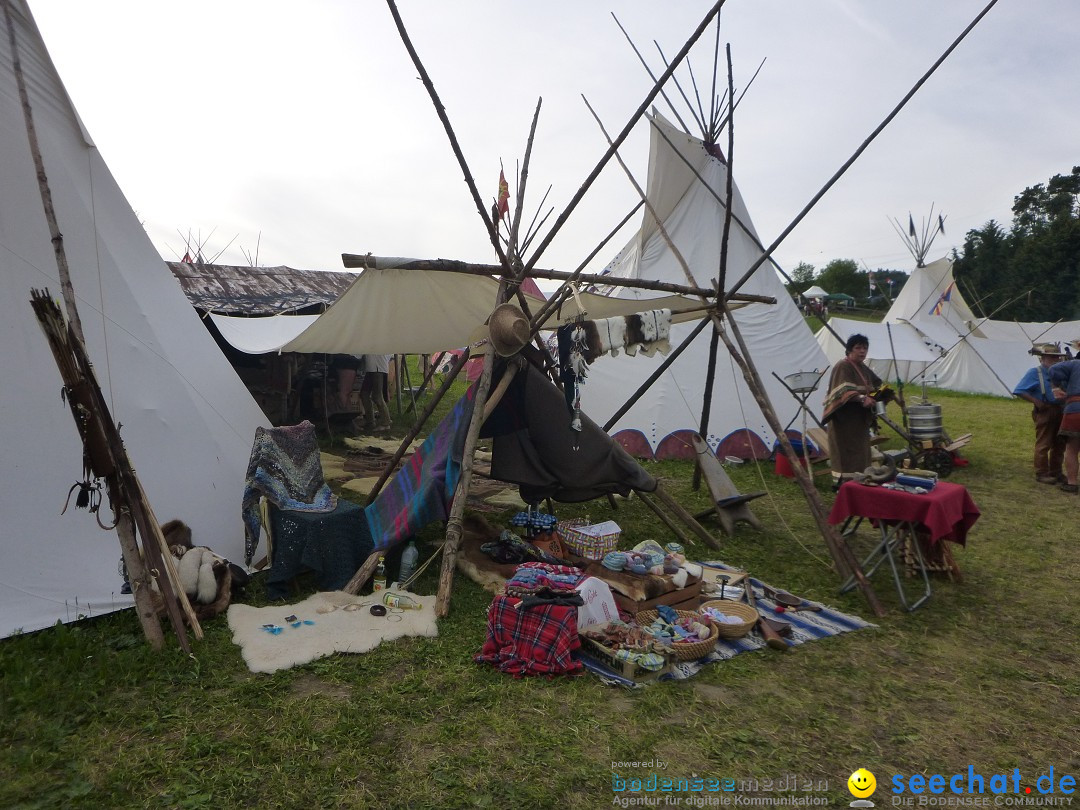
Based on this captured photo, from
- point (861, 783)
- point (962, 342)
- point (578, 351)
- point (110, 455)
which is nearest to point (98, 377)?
point (110, 455)

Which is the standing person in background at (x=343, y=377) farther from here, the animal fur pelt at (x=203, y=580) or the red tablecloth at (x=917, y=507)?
the red tablecloth at (x=917, y=507)

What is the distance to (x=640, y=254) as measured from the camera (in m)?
8.87

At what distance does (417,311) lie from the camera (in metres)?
6.13

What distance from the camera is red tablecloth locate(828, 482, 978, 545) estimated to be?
3992mm

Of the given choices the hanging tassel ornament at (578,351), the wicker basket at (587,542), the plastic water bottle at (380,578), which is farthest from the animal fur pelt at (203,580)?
the hanging tassel ornament at (578,351)

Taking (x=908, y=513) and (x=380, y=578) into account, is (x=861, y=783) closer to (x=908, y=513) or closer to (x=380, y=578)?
(x=908, y=513)

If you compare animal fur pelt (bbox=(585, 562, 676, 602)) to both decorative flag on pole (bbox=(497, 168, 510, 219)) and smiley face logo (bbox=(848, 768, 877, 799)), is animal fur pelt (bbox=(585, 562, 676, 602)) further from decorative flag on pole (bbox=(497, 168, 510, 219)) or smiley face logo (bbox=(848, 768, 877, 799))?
Answer: decorative flag on pole (bbox=(497, 168, 510, 219))

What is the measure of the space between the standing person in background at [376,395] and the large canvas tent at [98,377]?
21.2 ft

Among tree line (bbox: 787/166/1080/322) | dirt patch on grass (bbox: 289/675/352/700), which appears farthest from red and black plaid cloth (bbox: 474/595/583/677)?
tree line (bbox: 787/166/1080/322)

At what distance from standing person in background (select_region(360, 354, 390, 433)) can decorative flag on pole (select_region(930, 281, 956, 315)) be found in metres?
13.7

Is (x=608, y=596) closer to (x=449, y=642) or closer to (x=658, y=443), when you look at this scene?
(x=449, y=642)

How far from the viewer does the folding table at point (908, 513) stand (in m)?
4.01

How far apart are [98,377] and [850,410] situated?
612 centimetres

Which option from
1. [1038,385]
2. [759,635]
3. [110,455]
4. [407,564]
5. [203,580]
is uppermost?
[1038,385]
